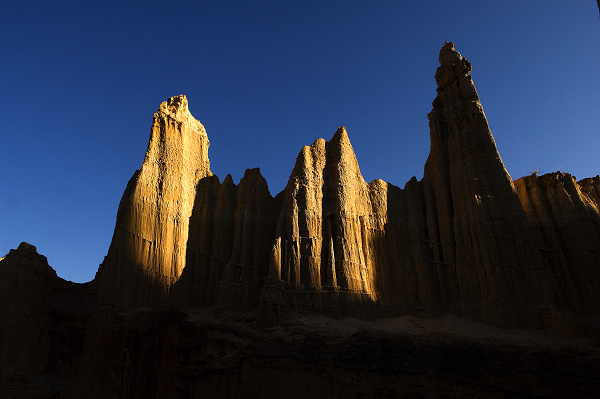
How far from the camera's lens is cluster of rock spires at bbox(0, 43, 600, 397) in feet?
107

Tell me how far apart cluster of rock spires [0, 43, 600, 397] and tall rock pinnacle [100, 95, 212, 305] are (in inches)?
3.9

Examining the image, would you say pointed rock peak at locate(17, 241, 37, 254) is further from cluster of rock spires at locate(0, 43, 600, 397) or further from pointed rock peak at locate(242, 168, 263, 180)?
pointed rock peak at locate(242, 168, 263, 180)

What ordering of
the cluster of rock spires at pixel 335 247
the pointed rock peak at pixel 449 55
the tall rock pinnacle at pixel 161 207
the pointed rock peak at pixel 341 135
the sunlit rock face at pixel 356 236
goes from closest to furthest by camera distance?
the cluster of rock spires at pixel 335 247
the sunlit rock face at pixel 356 236
the tall rock pinnacle at pixel 161 207
the pointed rock peak at pixel 341 135
the pointed rock peak at pixel 449 55

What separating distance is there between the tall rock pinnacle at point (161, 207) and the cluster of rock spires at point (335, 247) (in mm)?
100

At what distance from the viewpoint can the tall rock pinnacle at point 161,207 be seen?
112 feet

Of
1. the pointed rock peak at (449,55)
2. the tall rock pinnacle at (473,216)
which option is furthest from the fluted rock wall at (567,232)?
the pointed rock peak at (449,55)

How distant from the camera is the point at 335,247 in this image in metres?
35.0

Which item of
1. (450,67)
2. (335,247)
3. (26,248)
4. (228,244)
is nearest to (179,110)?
(228,244)

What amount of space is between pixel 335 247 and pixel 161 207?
507 inches

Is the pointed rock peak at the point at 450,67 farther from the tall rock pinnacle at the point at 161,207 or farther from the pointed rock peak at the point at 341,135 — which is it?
the tall rock pinnacle at the point at 161,207

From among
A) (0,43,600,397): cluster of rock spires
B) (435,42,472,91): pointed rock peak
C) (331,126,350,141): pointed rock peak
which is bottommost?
(0,43,600,397): cluster of rock spires

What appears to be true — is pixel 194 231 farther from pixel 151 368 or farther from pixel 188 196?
pixel 151 368

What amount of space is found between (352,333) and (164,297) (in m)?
13.5

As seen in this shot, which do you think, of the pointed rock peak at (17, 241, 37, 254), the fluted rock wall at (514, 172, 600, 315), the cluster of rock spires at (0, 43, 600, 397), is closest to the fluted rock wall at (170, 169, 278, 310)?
the cluster of rock spires at (0, 43, 600, 397)
